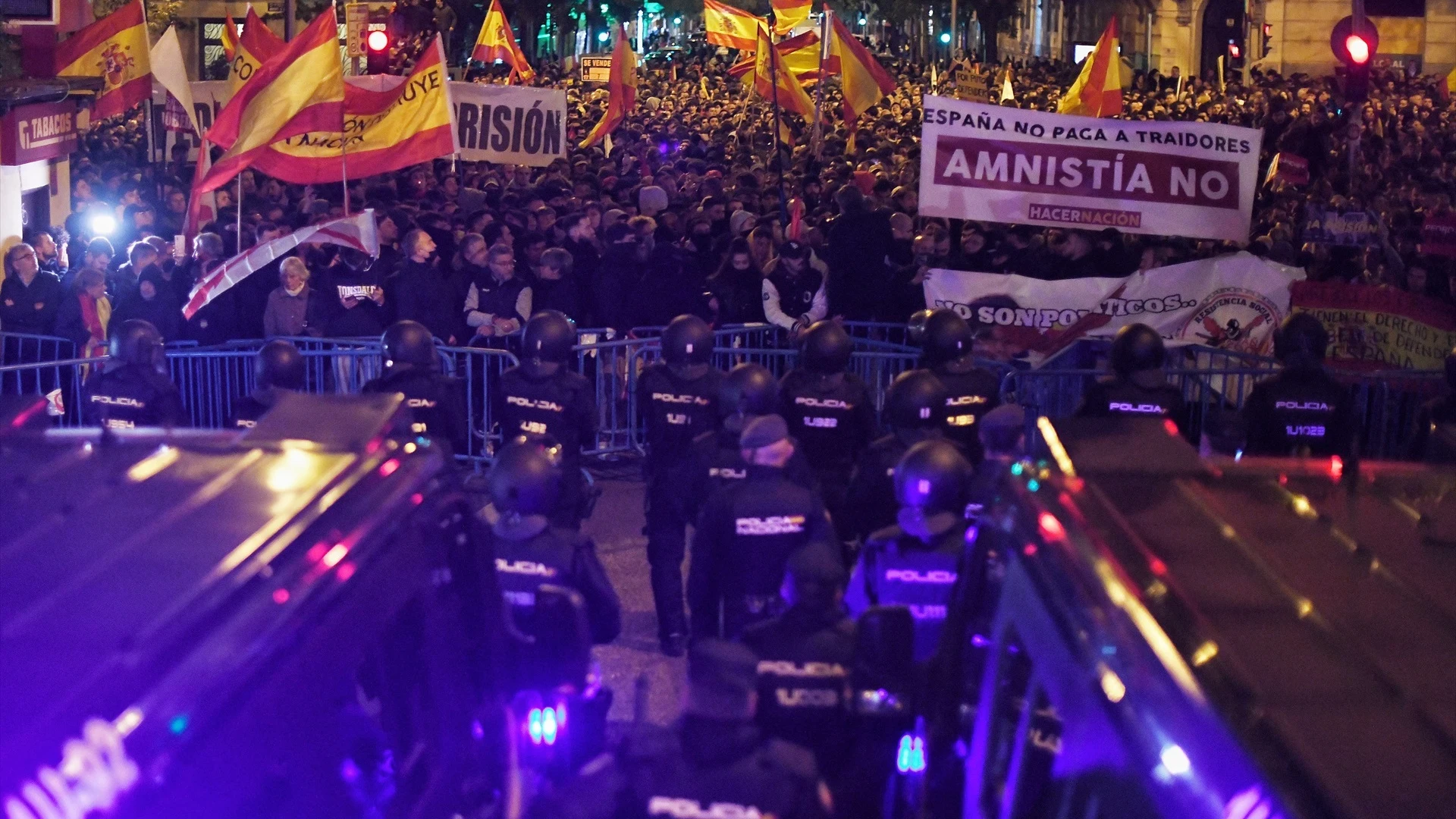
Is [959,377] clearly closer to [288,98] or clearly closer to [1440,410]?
[1440,410]

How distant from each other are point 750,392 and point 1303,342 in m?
2.75

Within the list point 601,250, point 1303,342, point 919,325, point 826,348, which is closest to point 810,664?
point 826,348

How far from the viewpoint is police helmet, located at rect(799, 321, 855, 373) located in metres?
7.86

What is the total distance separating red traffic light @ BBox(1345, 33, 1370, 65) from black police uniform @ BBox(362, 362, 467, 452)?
27.4 feet

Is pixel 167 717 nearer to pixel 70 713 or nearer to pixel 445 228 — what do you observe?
pixel 70 713

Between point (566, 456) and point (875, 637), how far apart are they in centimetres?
341

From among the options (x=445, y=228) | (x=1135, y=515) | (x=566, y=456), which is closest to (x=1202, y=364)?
(x=566, y=456)

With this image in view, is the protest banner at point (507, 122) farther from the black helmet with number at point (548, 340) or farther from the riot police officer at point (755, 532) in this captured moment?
the riot police officer at point (755, 532)


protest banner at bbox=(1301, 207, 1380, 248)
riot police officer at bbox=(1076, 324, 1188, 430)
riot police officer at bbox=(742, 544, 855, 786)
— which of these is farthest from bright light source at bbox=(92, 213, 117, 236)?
riot police officer at bbox=(742, 544, 855, 786)

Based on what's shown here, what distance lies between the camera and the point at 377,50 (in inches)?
890

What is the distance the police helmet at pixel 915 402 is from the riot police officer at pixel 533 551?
5.96 ft

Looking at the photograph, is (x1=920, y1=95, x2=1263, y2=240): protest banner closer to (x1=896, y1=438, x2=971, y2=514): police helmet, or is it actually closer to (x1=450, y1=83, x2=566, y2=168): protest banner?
(x1=450, y1=83, x2=566, y2=168): protest banner

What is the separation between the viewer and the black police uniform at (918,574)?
5785 mm

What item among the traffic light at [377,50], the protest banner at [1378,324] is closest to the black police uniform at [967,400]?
the protest banner at [1378,324]
